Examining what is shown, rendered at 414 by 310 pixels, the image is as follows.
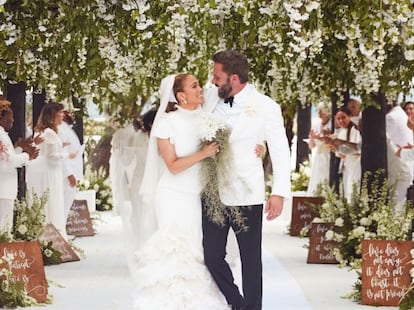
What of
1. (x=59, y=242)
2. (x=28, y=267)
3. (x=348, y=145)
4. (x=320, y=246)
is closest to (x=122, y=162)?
(x=59, y=242)

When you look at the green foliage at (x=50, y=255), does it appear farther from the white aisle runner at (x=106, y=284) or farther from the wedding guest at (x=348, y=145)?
the wedding guest at (x=348, y=145)

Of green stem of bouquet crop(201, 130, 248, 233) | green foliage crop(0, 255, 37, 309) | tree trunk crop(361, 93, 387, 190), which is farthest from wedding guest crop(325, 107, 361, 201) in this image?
green stem of bouquet crop(201, 130, 248, 233)

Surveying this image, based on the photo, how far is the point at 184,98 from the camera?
7.20 m

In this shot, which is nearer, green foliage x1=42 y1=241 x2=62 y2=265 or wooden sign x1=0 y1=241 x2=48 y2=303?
wooden sign x1=0 y1=241 x2=48 y2=303

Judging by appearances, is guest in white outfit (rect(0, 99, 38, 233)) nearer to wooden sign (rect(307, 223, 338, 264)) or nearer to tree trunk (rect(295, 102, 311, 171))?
wooden sign (rect(307, 223, 338, 264))

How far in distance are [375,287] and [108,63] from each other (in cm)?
292

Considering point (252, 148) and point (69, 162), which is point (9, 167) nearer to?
point (69, 162)

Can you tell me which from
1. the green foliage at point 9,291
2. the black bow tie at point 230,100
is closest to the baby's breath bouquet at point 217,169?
the black bow tie at point 230,100

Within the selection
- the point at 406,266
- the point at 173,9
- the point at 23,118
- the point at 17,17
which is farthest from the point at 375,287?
the point at 23,118

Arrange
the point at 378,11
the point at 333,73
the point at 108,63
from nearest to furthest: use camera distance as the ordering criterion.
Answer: the point at 378,11 < the point at 108,63 < the point at 333,73

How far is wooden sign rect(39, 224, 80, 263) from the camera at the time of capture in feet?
36.1

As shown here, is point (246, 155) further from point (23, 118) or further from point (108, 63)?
point (23, 118)

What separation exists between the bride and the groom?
0.53 ft

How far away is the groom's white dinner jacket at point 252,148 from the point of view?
6.75m
